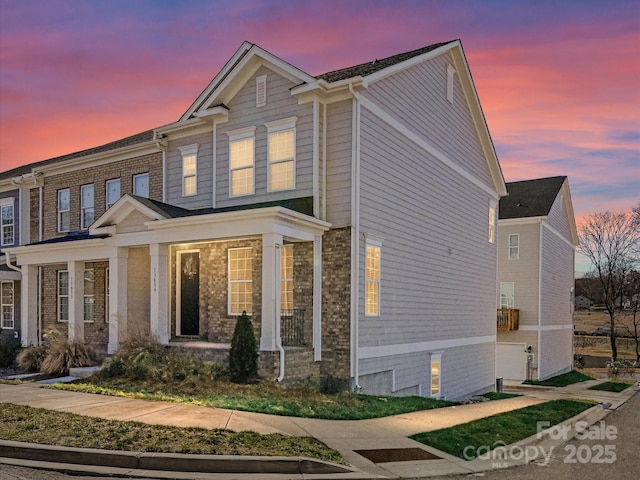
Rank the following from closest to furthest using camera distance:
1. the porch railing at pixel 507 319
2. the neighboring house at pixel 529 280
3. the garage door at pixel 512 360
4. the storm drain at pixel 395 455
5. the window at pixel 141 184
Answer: the storm drain at pixel 395 455 < the window at pixel 141 184 < the porch railing at pixel 507 319 < the neighboring house at pixel 529 280 < the garage door at pixel 512 360

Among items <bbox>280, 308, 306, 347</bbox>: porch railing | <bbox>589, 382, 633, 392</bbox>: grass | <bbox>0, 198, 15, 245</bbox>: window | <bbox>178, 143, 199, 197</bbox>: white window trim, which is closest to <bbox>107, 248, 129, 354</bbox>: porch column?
<bbox>178, 143, 199, 197</bbox>: white window trim

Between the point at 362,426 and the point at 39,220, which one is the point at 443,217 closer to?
the point at 362,426

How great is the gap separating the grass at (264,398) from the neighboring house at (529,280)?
1846 centimetres

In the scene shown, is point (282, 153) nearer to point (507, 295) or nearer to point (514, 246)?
point (514, 246)

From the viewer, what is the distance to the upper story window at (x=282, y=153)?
1442 cm

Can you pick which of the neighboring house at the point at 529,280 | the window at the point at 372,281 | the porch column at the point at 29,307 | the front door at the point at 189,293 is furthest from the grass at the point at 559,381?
the porch column at the point at 29,307

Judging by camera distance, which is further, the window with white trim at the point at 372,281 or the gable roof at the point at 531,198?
the gable roof at the point at 531,198

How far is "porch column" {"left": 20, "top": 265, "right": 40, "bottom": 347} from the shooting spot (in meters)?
18.8

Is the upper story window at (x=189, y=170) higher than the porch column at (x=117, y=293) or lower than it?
higher

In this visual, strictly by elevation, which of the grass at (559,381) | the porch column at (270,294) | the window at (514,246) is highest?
the window at (514,246)

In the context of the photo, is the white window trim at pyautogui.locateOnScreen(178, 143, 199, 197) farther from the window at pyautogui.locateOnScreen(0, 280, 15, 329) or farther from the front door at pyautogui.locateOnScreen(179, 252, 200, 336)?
the window at pyautogui.locateOnScreen(0, 280, 15, 329)

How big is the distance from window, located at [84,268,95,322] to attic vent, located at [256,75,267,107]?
9.22 m

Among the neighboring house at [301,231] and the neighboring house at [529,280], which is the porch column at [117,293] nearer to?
the neighboring house at [301,231]

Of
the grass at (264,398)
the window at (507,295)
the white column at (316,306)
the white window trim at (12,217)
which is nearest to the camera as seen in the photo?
the grass at (264,398)
